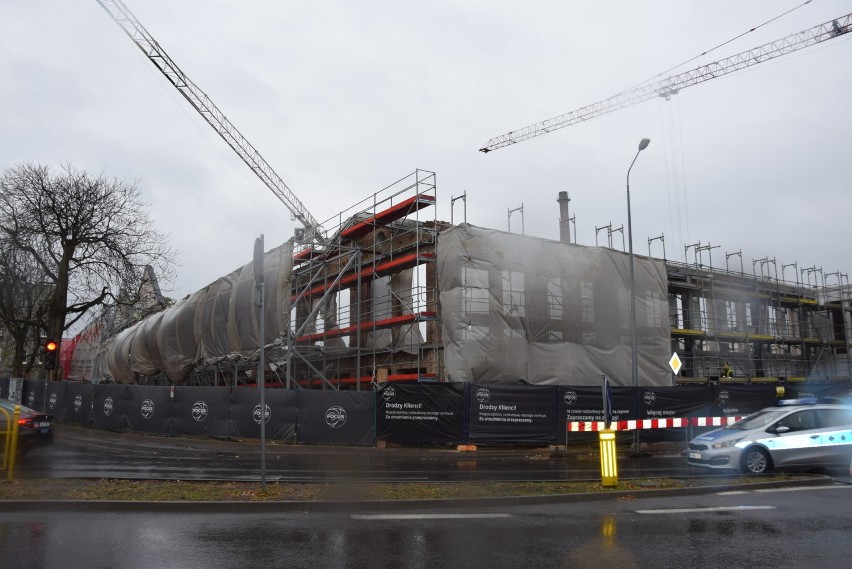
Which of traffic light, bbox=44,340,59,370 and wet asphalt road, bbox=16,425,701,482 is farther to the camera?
traffic light, bbox=44,340,59,370

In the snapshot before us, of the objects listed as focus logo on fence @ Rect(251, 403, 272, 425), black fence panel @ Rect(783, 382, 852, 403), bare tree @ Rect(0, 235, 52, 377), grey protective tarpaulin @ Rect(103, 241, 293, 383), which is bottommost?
focus logo on fence @ Rect(251, 403, 272, 425)

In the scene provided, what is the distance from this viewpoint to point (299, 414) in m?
21.1

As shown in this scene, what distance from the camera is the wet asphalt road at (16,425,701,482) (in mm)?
13516

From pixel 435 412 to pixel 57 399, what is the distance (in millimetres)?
19230

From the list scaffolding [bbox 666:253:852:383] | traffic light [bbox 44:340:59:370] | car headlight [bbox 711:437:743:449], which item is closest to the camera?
car headlight [bbox 711:437:743:449]

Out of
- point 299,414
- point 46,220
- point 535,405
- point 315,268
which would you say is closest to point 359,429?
point 299,414

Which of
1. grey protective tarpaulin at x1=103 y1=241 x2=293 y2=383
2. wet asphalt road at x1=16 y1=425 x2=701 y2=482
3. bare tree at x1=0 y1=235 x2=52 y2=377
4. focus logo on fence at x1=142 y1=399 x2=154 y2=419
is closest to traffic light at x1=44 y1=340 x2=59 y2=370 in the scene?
wet asphalt road at x1=16 y1=425 x2=701 y2=482

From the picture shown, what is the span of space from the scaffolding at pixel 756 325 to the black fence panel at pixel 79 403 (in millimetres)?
26672

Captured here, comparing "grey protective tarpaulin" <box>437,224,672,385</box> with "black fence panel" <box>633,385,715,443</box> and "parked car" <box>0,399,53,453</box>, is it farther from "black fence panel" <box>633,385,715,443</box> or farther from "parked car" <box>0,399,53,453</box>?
"parked car" <box>0,399,53,453</box>

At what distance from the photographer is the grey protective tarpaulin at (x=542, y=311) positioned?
2273cm

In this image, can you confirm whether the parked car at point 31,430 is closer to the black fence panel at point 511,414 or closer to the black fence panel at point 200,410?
the black fence panel at point 200,410

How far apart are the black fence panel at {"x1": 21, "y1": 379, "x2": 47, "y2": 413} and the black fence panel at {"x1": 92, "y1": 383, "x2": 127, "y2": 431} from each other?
17.7 ft

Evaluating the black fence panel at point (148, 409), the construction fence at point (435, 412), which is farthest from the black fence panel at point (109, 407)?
the construction fence at point (435, 412)

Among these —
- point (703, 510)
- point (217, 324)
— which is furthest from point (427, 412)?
point (217, 324)
